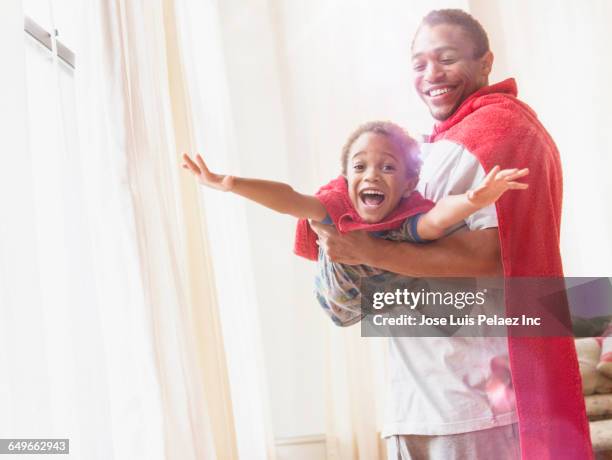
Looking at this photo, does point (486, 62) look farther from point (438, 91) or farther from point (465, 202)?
point (465, 202)

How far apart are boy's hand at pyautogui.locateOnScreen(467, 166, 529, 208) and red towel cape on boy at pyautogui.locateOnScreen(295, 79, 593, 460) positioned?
0.10 metres

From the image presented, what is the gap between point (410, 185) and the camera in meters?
1.01

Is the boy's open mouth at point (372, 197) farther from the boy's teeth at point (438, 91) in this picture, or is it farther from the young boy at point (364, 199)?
the boy's teeth at point (438, 91)

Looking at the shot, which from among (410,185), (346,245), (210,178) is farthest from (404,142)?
(210,178)

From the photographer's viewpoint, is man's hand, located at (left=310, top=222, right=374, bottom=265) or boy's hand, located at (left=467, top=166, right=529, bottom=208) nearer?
boy's hand, located at (left=467, top=166, right=529, bottom=208)

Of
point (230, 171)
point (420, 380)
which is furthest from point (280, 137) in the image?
point (420, 380)

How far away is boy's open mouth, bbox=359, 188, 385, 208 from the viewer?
99 centimetres

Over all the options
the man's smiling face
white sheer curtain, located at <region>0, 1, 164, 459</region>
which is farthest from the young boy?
white sheer curtain, located at <region>0, 1, 164, 459</region>

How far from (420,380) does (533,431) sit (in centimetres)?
17

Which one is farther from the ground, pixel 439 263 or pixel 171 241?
pixel 171 241

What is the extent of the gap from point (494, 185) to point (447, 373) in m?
0.26

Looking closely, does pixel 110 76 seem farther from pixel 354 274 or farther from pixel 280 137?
pixel 280 137

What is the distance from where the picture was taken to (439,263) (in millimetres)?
938

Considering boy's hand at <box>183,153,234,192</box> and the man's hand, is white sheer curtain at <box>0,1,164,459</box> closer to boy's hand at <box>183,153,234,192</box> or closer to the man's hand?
boy's hand at <box>183,153,234,192</box>
